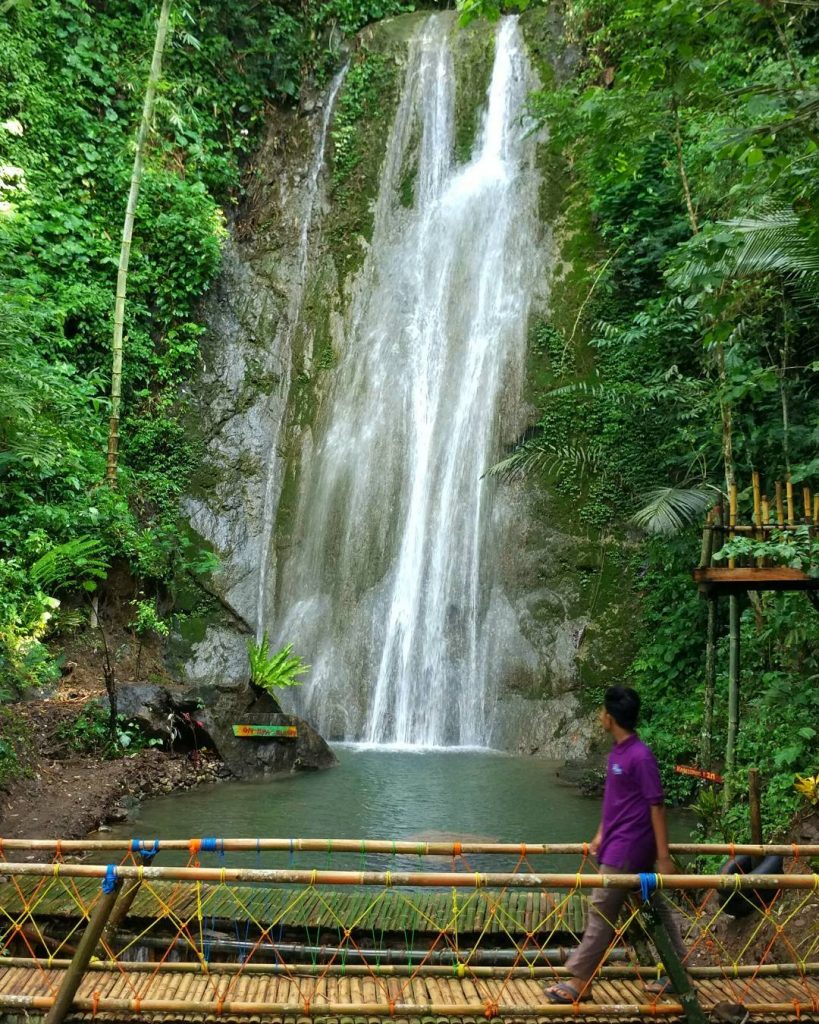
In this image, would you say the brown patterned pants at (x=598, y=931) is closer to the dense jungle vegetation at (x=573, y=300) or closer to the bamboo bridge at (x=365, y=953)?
the bamboo bridge at (x=365, y=953)

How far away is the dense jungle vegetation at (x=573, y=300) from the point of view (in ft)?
21.7

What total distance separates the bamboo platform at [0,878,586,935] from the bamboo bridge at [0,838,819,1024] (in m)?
0.01

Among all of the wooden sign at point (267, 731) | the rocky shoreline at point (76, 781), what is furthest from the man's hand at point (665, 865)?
the wooden sign at point (267, 731)

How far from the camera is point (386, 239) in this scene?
16.4 m

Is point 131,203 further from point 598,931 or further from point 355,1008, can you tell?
point 598,931

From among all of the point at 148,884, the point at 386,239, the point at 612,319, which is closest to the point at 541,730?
the point at 612,319

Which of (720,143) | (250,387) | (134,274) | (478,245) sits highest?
(478,245)

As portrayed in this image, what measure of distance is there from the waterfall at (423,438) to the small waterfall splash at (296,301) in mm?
485

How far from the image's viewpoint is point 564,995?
11.5 ft

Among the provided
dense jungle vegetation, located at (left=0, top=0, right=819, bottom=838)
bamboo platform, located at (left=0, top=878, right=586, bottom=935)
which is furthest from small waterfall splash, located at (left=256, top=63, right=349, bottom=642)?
bamboo platform, located at (left=0, top=878, right=586, bottom=935)

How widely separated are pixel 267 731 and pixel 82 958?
6.48 metres

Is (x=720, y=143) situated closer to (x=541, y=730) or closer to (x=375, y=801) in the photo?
(x=375, y=801)

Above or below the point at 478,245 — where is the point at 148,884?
below

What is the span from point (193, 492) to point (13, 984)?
11483 millimetres
